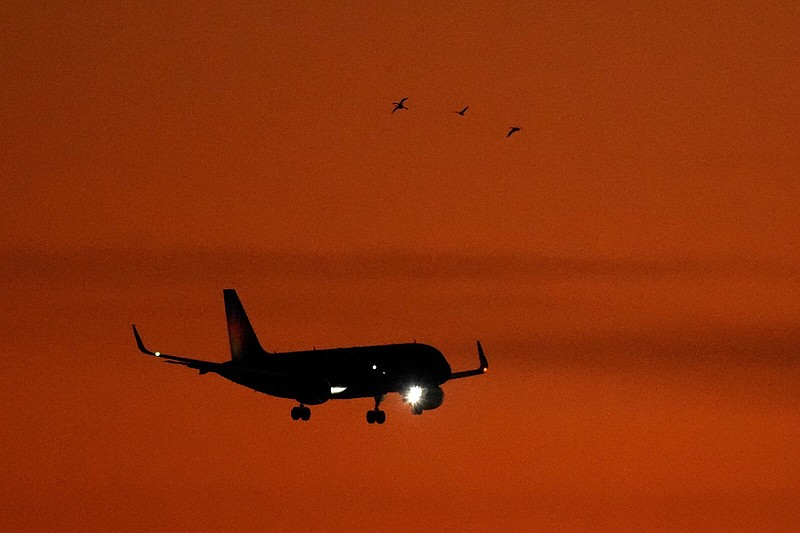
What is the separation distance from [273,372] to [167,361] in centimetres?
1158

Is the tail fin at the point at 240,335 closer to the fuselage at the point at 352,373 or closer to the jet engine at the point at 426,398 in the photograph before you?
the fuselage at the point at 352,373

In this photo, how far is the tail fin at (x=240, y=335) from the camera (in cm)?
15575

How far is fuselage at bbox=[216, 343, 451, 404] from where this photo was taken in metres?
135

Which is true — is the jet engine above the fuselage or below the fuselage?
below

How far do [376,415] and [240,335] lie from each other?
834 inches

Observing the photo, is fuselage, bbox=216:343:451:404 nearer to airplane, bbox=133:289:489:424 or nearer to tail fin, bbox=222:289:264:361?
airplane, bbox=133:289:489:424

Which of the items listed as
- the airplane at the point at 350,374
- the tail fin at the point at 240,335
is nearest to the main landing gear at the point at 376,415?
the airplane at the point at 350,374

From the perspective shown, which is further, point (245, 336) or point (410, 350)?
point (245, 336)

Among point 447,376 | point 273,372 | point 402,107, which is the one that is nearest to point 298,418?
point 273,372

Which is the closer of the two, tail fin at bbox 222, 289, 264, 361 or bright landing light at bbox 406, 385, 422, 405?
bright landing light at bbox 406, 385, 422, 405

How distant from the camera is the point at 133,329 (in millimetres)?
138875

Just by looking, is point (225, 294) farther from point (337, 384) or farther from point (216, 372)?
point (337, 384)

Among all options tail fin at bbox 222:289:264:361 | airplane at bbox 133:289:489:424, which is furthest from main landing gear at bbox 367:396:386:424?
tail fin at bbox 222:289:264:361

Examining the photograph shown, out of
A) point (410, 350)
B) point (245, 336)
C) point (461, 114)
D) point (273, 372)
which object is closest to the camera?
point (461, 114)
